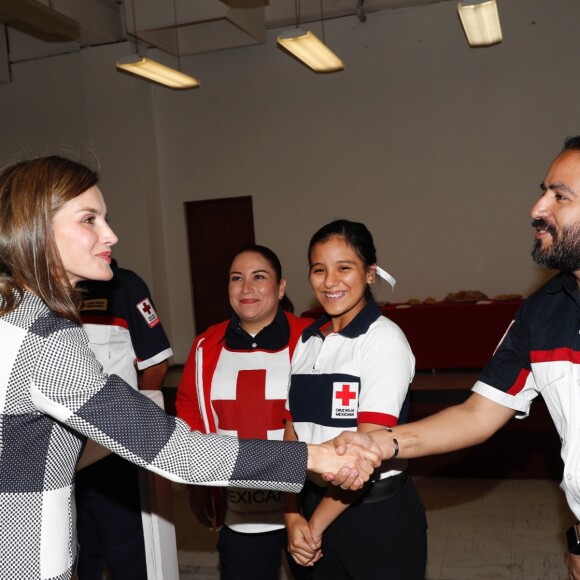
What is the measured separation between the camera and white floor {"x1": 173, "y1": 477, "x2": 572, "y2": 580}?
3.11 meters

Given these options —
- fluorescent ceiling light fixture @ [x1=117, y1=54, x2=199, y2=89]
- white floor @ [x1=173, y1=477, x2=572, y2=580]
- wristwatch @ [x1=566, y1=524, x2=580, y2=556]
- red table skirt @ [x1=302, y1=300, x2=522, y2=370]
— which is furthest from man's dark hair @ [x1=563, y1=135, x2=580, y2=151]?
fluorescent ceiling light fixture @ [x1=117, y1=54, x2=199, y2=89]

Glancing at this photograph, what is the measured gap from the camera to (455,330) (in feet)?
21.8

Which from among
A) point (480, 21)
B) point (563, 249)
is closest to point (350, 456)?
point (563, 249)

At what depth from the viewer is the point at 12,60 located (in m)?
8.90

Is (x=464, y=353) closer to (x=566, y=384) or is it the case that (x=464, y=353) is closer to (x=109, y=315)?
(x=109, y=315)

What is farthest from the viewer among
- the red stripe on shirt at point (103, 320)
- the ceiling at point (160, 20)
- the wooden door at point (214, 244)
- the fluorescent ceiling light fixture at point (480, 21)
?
the wooden door at point (214, 244)

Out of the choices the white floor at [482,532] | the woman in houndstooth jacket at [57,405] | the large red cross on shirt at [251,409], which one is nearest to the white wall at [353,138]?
the white floor at [482,532]

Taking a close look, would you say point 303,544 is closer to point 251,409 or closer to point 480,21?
point 251,409

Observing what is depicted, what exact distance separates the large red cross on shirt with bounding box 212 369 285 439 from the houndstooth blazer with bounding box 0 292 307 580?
0.83 metres

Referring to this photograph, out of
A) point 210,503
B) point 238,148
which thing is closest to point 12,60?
point 238,148

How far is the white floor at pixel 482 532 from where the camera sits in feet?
10.2

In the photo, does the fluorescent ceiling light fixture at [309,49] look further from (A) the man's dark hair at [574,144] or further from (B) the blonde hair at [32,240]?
(B) the blonde hair at [32,240]

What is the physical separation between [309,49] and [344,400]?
5.01m

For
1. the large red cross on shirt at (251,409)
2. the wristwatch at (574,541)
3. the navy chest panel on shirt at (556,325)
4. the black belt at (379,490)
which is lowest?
the wristwatch at (574,541)
